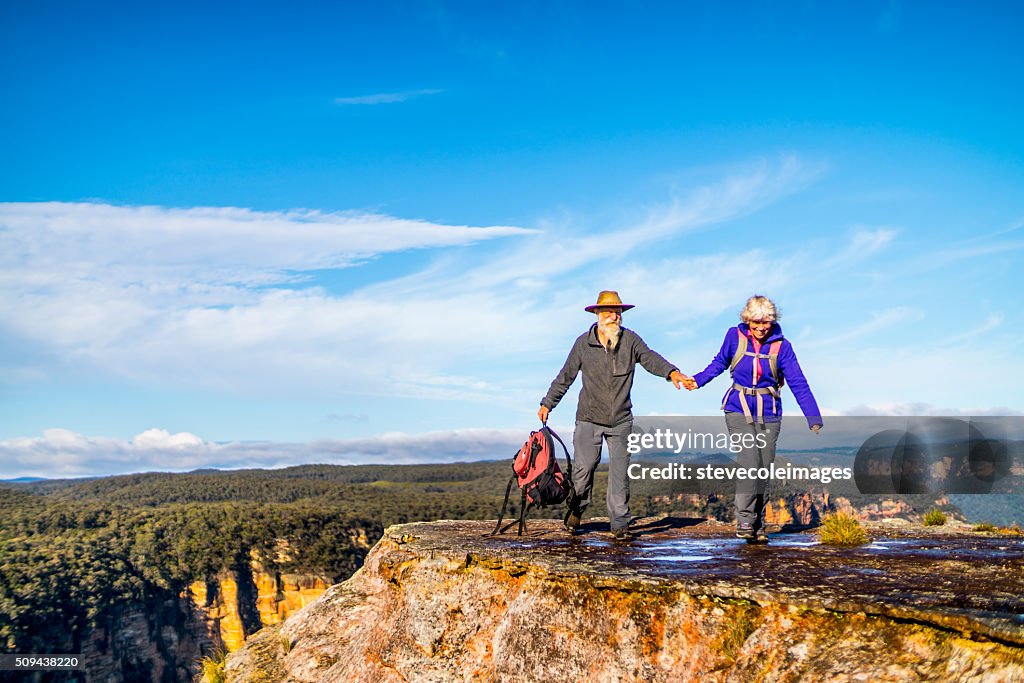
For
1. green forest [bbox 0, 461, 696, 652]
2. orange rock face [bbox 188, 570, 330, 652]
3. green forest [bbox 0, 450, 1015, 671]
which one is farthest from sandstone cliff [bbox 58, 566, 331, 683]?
green forest [bbox 0, 461, 696, 652]

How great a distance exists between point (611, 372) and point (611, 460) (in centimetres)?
103

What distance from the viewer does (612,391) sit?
913 cm

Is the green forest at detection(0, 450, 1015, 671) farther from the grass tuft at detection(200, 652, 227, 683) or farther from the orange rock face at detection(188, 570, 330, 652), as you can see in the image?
the grass tuft at detection(200, 652, 227, 683)

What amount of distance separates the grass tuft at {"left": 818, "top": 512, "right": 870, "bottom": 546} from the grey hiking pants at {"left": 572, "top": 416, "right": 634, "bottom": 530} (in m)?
2.16

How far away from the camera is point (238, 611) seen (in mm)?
83375

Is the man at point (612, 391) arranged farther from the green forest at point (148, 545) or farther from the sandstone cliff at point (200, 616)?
the sandstone cliff at point (200, 616)

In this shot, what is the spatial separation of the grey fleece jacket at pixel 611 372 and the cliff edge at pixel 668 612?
1.50 m

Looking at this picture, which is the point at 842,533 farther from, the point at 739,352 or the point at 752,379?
the point at 739,352

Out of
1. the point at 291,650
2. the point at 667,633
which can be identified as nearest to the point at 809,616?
the point at 667,633

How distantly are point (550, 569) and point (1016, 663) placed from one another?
351 centimetres

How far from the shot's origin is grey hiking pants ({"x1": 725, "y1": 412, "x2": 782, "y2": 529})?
27.3ft

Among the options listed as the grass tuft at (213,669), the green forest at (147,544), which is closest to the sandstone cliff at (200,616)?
the green forest at (147,544)

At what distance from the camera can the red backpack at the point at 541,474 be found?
30.3 feet

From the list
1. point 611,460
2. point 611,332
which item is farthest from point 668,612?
point 611,332
